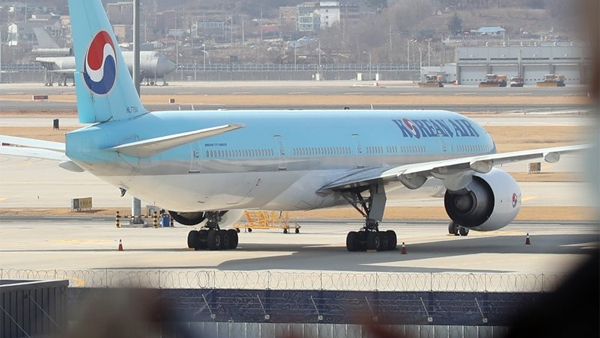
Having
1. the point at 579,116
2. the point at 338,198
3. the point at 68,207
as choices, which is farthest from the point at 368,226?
the point at 579,116

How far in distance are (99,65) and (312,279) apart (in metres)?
10.2

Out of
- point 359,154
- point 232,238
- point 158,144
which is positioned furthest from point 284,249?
point 158,144

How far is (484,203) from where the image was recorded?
4281cm

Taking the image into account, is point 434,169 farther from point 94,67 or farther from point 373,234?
point 94,67

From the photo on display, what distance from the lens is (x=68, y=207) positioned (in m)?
62.2

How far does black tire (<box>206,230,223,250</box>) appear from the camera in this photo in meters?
42.5

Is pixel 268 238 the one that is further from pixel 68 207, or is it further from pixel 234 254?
pixel 68 207

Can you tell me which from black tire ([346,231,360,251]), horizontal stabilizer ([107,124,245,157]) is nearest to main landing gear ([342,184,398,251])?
black tire ([346,231,360,251])

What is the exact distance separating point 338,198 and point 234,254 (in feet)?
16.5

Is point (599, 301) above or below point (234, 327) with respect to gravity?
above

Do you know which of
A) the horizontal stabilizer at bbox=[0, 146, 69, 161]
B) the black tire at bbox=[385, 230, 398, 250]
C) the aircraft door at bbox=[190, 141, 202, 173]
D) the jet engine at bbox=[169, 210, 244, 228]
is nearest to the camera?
the aircraft door at bbox=[190, 141, 202, 173]

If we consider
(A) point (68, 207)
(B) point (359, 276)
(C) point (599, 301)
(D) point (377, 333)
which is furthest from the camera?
(A) point (68, 207)

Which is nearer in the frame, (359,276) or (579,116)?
(579,116)

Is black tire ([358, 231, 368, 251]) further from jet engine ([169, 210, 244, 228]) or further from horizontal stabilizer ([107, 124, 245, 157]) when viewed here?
horizontal stabilizer ([107, 124, 245, 157])
